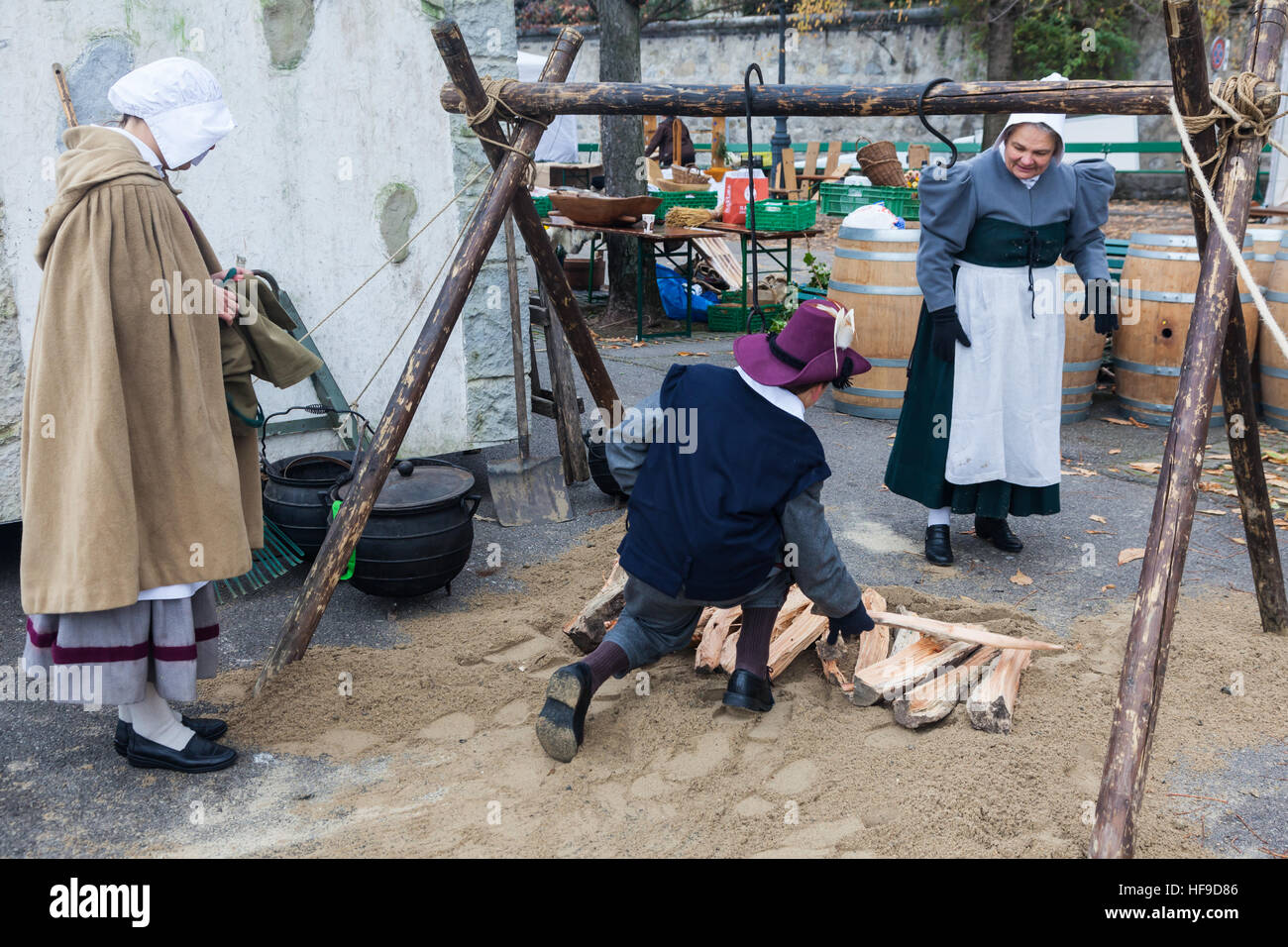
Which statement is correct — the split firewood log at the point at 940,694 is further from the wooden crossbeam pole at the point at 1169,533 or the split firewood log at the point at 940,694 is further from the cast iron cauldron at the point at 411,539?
the cast iron cauldron at the point at 411,539

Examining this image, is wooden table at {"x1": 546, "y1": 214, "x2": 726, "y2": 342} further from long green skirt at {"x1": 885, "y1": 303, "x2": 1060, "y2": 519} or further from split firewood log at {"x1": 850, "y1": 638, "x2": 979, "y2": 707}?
split firewood log at {"x1": 850, "y1": 638, "x2": 979, "y2": 707}

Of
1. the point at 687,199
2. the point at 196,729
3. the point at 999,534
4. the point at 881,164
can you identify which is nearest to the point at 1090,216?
the point at 999,534

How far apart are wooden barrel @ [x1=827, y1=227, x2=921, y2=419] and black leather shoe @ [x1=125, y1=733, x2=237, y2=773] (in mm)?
A: 4463

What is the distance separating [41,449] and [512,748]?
157 cm

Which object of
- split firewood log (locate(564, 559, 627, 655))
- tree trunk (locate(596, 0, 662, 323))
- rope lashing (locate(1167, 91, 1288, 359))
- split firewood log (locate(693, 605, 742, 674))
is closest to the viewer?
rope lashing (locate(1167, 91, 1288, 359))

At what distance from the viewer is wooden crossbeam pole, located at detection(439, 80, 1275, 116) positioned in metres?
3.15

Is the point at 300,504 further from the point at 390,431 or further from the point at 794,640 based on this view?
the point at 794,640

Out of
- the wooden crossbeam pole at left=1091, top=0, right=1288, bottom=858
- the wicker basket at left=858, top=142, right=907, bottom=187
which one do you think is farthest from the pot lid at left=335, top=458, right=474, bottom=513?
the wicker basket at left=858, top=142, right=907, bottom=187

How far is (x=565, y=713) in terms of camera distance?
319 centimetres

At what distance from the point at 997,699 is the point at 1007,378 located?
73.5 inches

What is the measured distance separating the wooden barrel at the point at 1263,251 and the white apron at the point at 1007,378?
2901mm

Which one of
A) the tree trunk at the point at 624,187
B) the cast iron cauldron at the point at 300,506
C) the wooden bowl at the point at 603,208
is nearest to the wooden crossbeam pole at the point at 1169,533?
the cast iron cauldron at the point at 300,506

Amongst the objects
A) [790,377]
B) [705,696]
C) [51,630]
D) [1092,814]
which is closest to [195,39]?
[51,630]
